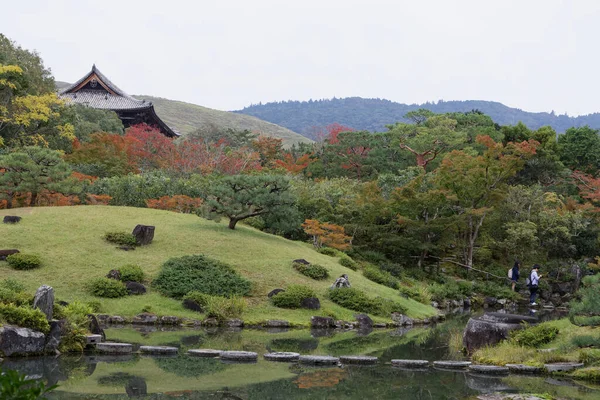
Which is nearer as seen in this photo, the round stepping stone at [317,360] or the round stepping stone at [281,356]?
the round stepping stone at [317,360]

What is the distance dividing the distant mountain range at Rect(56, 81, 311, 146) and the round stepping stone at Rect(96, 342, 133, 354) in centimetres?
11777

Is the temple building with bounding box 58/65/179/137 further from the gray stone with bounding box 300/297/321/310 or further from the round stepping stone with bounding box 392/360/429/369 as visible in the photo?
the round stepping stone with bounding box 392/360/429/369

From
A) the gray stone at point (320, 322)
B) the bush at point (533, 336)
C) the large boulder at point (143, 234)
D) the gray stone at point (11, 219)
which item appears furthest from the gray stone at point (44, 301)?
the gray stone at point (11, 219)

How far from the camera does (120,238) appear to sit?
24.3 m

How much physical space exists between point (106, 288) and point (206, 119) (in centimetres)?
12484

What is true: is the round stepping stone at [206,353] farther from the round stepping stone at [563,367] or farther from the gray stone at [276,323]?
the round stepping stone at [563,367]

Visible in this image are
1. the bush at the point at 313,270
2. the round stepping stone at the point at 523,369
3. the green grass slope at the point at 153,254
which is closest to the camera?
the round stepping stone at the point at 523,369

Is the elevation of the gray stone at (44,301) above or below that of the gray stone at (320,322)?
above

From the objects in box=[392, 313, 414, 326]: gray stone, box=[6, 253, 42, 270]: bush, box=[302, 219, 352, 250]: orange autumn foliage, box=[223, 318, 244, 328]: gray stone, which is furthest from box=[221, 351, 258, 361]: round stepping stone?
box=[302, 219, 352, 250]: orange autumn foliage

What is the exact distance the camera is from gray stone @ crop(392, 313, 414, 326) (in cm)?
2281

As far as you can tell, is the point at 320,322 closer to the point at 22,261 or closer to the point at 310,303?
the point at 310,303

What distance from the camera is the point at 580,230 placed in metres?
37.2

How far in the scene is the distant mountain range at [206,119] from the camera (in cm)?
13575

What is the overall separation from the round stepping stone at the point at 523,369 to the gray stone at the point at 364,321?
8611 millimetres
